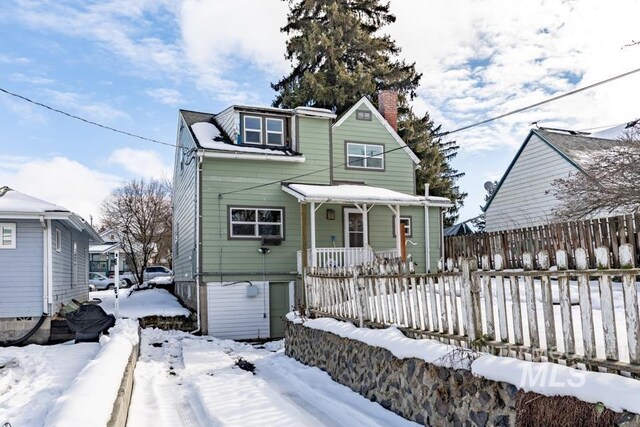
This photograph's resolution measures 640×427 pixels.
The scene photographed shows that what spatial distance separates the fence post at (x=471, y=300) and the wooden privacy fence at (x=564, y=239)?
3120 millimetres

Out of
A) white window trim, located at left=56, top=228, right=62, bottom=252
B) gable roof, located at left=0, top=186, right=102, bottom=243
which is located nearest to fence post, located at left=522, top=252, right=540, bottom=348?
gable roof, located at left=0, top=186, right=102, bottom=243

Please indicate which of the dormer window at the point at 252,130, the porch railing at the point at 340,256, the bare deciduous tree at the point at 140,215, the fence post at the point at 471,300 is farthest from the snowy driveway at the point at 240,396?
Answer: the bare deciduous tree at the point at 140,215

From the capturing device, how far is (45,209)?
1195cm

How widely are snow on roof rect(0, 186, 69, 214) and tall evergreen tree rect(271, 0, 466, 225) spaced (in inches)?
632

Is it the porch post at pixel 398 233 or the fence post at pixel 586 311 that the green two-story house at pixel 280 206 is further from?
the fence post at pixel 586 311

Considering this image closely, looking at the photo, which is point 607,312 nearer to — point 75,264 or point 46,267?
point 46,267

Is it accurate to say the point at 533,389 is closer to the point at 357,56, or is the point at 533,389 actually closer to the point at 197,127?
the point at 197,127

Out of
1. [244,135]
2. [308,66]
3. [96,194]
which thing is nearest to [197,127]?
[244,135]

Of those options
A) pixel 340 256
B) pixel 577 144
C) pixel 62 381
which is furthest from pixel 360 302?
pixel 577 144

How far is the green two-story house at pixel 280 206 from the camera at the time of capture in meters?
14.6

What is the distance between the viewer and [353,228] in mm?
16719

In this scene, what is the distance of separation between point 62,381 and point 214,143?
8.88 metres

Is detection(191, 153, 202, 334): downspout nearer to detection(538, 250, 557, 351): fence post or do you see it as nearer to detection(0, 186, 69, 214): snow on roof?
detection(0, 186, 69, 214): snow on roof

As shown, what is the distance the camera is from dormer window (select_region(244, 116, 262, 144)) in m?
15.8
